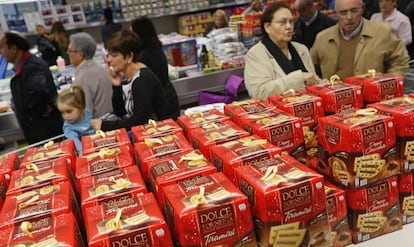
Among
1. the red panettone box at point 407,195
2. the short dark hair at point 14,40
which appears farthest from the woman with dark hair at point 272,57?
the short dark hair at point 14,40

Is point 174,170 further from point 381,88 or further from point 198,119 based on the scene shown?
point 381,88

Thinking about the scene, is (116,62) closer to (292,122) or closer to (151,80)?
(151,80)

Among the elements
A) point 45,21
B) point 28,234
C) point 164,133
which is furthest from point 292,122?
point 45,21

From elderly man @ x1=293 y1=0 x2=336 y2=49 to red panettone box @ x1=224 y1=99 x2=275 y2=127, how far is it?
2803 millimetres

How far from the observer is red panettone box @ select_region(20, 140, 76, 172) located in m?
1.65

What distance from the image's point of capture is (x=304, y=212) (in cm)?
118

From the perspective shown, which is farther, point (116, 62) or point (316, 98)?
point (116, 62)

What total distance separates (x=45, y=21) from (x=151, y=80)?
5.02 m

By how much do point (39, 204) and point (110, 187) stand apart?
22 cm

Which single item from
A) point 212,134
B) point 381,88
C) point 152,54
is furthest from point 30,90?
point 381,88

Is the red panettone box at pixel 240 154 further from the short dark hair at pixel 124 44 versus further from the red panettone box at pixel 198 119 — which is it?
the short dark hair at pixel 124 44

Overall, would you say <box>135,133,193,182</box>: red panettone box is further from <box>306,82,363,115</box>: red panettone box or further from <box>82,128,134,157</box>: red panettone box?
<box>306,82,363,115</box>: red panettone box

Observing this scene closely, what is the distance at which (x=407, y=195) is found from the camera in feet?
4.91

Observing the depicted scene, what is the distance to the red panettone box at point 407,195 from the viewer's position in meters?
1.49
